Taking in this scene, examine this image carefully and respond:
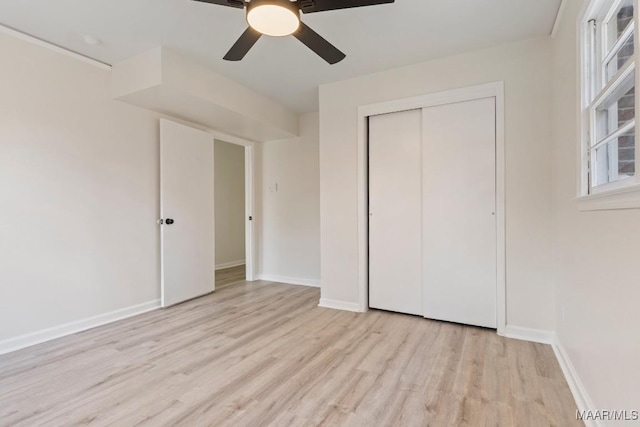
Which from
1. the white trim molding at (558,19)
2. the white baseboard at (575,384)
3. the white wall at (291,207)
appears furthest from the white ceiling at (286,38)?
the white baseboard at (575,384)

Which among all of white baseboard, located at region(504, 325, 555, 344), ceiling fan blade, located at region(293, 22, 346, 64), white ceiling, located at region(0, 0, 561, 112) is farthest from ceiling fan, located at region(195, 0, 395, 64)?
white baseboard, located at region(504, 325, 555, 344)

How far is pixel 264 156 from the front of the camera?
4785 millimetres

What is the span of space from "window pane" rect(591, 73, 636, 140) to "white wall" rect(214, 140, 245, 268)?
5.30m

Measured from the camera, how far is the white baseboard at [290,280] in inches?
173

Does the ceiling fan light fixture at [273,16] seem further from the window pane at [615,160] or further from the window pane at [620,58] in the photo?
the window pane at [615,160]

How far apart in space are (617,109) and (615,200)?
1.69 feet

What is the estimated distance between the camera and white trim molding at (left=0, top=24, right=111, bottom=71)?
7.53 ft

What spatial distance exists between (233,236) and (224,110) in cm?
325

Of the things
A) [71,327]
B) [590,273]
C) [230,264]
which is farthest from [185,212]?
[590,273]

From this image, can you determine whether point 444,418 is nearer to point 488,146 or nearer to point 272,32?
point 488,146

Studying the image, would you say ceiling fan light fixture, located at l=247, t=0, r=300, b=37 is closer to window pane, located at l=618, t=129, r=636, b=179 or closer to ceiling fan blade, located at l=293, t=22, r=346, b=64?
ceiling fan blade, located at l=293, t=22, r=346, b=64

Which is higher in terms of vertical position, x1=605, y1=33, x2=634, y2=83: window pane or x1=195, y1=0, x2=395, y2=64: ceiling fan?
x1=195, y1=0, x2=395, y2=64: ceiling fan

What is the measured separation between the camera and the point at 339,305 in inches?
130

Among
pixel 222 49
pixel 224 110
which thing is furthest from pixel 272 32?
pixel 224 110
